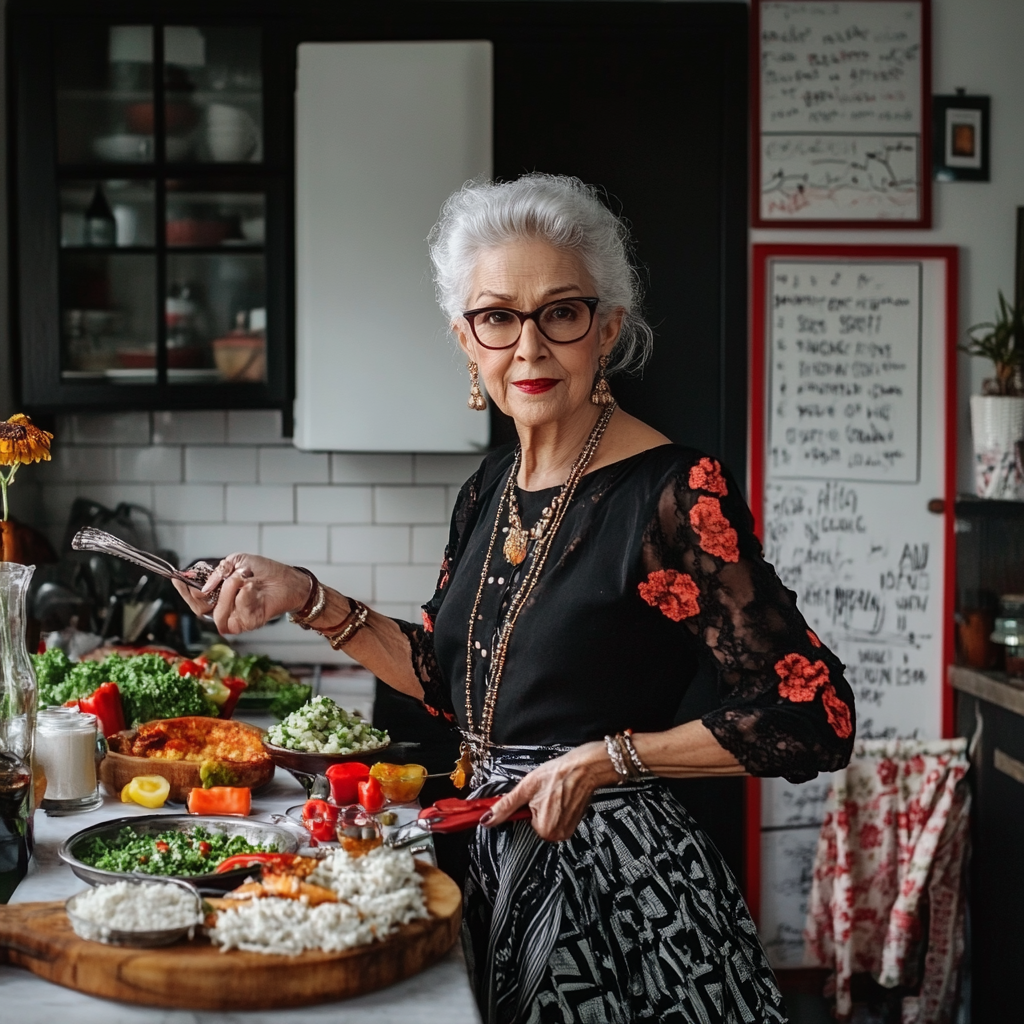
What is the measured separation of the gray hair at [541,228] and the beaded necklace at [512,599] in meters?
0.16

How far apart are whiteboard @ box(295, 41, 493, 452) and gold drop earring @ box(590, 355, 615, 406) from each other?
1.48 m

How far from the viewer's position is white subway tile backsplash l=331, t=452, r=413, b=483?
3.79 meters

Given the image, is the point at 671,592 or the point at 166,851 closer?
the point at 166,851

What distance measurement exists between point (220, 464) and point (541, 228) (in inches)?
90.5

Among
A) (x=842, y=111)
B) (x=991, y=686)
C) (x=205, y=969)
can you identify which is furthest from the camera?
(x=842, y=111)

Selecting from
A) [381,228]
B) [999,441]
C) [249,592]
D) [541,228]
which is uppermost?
[381,228]

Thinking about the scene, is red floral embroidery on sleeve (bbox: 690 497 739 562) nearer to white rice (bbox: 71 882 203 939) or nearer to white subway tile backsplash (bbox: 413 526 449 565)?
white rice (bbox: 71 882 203 939)

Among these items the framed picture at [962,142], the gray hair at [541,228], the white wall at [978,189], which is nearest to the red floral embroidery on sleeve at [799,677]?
the gray hair at [541,228]

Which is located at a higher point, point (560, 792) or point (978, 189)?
point (978, 189)

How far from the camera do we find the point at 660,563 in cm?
161

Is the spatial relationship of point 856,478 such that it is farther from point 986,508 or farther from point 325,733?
point 325,733

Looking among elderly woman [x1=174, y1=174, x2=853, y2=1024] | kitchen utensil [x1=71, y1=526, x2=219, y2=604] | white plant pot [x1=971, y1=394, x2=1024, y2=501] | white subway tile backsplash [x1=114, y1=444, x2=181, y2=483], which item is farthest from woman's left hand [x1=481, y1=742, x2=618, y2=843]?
white subway tile backsplash [x1=114, y1=444, x2=181, y2=483]

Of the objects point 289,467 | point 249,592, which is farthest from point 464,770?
point 289,467

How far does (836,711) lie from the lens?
1523 mm
